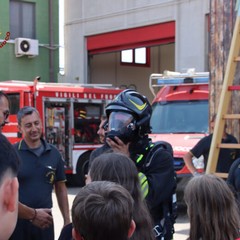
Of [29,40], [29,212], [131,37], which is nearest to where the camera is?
[29,212]

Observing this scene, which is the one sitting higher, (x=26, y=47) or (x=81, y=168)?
(x=26, y=47)

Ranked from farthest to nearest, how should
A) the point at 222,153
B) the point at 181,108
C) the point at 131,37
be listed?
the point at 131,37
the point at 181,108
the point at 222,153

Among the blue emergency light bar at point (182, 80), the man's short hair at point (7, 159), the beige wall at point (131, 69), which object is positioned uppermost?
the beige wall at point (131, 69)

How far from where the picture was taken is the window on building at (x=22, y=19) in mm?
20781

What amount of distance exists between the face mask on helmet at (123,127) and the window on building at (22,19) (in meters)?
18.6

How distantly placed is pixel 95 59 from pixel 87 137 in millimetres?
8235

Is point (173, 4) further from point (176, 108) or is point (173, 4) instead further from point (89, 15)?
point (176, 108)

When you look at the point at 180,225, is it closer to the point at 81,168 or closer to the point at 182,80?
the point at 182,80

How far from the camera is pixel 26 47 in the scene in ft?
67.5

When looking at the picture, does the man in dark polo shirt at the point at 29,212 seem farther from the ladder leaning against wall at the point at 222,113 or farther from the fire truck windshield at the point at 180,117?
the fire truck windshield at the point at 180,117

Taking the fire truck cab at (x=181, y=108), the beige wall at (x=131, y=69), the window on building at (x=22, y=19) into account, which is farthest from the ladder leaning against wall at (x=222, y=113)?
the window on building at (x=22, y=19)

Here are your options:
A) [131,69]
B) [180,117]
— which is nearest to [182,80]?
[180,117]

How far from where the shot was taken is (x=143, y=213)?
2393 mm

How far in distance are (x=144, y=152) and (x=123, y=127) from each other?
21 cm
